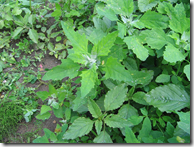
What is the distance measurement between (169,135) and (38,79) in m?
2.28

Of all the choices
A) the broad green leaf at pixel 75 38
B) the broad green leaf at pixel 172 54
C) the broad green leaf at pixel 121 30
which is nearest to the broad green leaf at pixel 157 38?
the broad green leaf at pixel 172 54

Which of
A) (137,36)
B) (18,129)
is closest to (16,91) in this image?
(18,129)

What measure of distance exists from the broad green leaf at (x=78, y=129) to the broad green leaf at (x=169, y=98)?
761 millimetres

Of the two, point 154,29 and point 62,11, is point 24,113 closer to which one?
point 62,11

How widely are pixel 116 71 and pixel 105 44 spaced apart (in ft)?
1.02

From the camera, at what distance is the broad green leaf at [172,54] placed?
173cm

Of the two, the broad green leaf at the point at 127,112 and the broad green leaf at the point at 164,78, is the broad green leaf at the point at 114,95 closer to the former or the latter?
the broad green leaf at the point at 127,112

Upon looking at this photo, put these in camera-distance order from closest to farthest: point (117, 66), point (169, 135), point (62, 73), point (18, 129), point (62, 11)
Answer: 1. point (117, 66)
2. point (62, 73)
3. point (169, 135)
4. point (18, 129)
5. point (62, 11)

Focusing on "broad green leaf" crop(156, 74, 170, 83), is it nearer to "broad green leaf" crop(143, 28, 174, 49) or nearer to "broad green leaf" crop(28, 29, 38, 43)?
"broad green leaf" crop(143, 28, 174, 49)

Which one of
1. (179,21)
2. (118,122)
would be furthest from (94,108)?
(179,21)

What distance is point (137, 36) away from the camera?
6.20 feet

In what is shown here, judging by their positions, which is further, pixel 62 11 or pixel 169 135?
pixel 62 11

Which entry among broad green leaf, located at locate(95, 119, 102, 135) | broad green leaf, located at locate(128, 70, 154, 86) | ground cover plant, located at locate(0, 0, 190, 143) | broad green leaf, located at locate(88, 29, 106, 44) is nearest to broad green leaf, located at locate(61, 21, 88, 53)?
ground cover plant, located at locate(0, 0, 190, 143)

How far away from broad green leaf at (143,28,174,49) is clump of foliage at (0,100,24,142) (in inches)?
87.8
